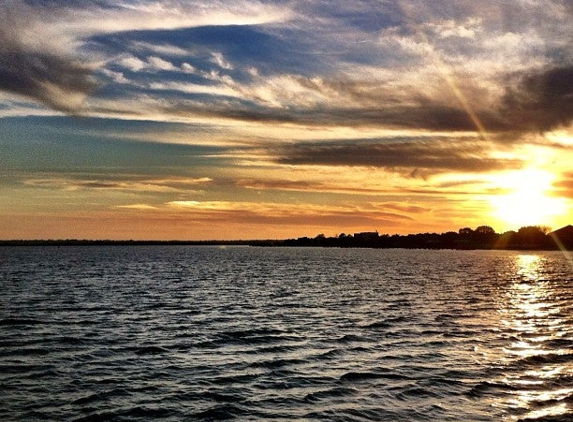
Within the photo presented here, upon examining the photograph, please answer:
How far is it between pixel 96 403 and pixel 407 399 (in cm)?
1463

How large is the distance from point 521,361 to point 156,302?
45.5m

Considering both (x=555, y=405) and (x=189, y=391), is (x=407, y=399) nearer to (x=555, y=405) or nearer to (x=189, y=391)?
(x=555, y=405)

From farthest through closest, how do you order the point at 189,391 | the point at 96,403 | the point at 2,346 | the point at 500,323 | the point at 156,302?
the point at 156,302
the point at 500,323
the point at 2,346
the point at 189,391
the point at 96,403

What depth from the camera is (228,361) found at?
113 ft

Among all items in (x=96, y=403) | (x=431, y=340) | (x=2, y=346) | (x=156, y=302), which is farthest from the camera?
(x=156, y=302)

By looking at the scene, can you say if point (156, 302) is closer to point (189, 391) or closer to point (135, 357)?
point (135, 357)

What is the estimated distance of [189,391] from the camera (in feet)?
91.2

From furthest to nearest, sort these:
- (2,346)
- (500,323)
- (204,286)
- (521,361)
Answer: (204,286)
(500,323)
(2,346)
(521,361)

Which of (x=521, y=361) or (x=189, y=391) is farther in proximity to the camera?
(x=521, y=361)

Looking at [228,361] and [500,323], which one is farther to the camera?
[500,323]

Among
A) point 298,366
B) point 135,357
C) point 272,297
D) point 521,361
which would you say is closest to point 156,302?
point 272,297

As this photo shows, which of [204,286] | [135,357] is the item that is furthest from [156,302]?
[135,357]

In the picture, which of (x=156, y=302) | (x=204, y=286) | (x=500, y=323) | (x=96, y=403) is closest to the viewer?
(x=96, y=403)

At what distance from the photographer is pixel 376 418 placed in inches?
949
